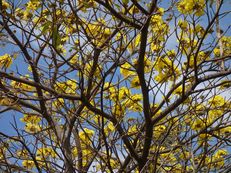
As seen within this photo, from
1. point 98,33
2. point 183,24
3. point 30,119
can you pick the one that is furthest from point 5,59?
point 183,24

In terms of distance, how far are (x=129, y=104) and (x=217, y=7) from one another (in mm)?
1316

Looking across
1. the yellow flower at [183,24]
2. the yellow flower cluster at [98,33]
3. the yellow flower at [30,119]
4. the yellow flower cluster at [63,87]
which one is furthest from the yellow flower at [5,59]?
the yellow flower at [183,24]

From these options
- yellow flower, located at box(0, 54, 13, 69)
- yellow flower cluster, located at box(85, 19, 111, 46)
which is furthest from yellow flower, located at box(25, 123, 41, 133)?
yellow flower cluster, located at box(85, 19, 111, 46)

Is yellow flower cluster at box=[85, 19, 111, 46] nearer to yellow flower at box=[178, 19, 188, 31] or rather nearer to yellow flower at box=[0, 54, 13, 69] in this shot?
yellow flower at box=[178, 19, 188, 31]

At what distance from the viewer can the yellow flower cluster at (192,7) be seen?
2734mm

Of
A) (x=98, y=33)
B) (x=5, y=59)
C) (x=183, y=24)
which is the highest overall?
(x=5, y=59)

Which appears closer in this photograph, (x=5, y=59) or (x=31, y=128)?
(x=5, y=59)

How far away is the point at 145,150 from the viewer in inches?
102

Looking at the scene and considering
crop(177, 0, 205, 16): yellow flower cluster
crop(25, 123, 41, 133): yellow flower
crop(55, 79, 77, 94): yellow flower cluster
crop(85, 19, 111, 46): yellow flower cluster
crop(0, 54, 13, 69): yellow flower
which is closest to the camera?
crop(85, 19, 111, 46): yellow flower cluster

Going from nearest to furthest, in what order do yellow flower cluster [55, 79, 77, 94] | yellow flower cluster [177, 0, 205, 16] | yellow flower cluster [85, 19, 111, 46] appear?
yellow flower cluster [85, 19, 111, 46], yellow flower cluster [177, 0, 205, 16], yellow flower cluster [55, 79, 77, 94]

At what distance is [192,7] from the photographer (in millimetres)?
2754

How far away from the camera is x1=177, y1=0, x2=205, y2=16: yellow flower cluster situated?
2.73 metres

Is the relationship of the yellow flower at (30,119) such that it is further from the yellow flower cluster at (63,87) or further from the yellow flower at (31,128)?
the yellow flower cluster at (63,87)

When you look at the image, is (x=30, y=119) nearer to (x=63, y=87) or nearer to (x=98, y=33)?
(x=63, y=87)
